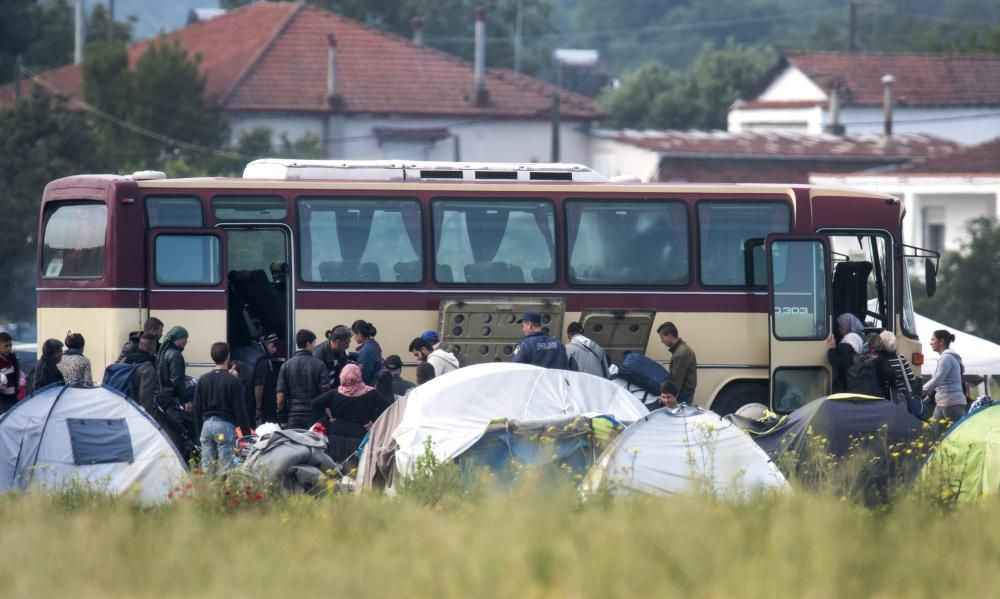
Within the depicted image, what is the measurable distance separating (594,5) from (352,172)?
404ft

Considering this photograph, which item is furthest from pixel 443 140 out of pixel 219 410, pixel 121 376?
pixel 219 410

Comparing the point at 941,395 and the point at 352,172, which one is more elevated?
the point at 352,172

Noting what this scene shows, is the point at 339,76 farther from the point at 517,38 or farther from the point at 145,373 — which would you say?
the point at 145,373

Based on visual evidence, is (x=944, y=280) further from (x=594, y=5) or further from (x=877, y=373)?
(x=594, y=5)

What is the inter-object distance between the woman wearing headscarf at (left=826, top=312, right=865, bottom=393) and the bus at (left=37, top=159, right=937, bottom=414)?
0.14 m

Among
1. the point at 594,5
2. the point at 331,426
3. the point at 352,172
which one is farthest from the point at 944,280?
the point at 594,5

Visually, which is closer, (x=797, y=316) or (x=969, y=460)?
(x=969, y=460)

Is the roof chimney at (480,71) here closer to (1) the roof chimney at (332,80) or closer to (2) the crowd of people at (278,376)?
(1) the roof chimney at (332,80)

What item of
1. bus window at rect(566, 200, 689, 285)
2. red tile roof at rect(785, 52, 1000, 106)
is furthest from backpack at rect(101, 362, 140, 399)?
red tile roof at rect(785, 52, 1000, 106)

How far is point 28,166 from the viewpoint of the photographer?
40188 millimetres

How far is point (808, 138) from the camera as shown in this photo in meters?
59.2

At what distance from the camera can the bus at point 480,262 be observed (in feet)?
59.5

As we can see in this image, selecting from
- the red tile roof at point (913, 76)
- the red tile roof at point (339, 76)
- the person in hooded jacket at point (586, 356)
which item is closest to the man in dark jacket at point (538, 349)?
the person in hooded jacket at point (586, 356)

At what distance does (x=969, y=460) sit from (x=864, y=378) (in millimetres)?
3568
